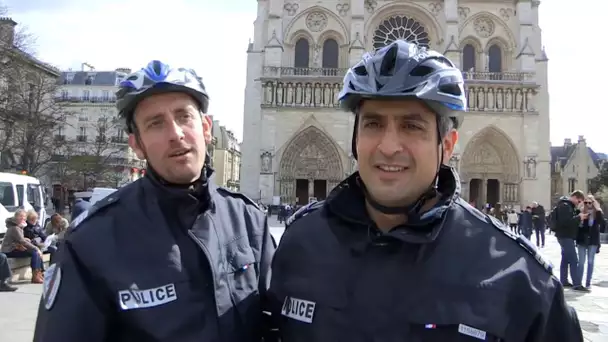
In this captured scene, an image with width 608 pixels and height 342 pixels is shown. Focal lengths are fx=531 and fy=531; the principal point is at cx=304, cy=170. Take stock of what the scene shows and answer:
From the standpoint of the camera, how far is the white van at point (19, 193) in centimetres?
1479

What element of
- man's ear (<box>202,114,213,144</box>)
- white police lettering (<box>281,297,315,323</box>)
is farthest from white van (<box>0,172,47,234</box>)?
white police lettering (<box>281,297,315,323</box>)

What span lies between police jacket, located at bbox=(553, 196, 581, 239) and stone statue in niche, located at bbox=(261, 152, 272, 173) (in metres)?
21.1

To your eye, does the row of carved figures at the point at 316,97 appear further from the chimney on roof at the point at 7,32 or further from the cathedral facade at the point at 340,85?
the chimney on roof at the point at 7,32

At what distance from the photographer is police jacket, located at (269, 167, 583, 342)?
1409 millimetres

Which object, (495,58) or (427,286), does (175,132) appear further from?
(495,58)

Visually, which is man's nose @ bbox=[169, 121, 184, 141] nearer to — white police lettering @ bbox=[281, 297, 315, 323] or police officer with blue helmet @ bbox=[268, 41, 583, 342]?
police officer with blue helmet @ bbox=[268, 41, 583, 342]

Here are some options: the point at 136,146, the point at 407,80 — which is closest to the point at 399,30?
the point at 136,146

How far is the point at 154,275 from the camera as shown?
5.50ft

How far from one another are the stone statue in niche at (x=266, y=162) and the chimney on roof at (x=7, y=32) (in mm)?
13382

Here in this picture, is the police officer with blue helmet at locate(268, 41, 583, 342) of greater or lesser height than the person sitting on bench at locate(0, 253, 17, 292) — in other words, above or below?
above

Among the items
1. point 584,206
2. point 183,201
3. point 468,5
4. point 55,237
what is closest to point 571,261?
point 584,206

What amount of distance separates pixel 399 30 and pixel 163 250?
31.1 metres

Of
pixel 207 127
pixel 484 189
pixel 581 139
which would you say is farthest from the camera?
pixel 581 139

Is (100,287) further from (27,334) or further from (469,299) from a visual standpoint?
(27,334)
